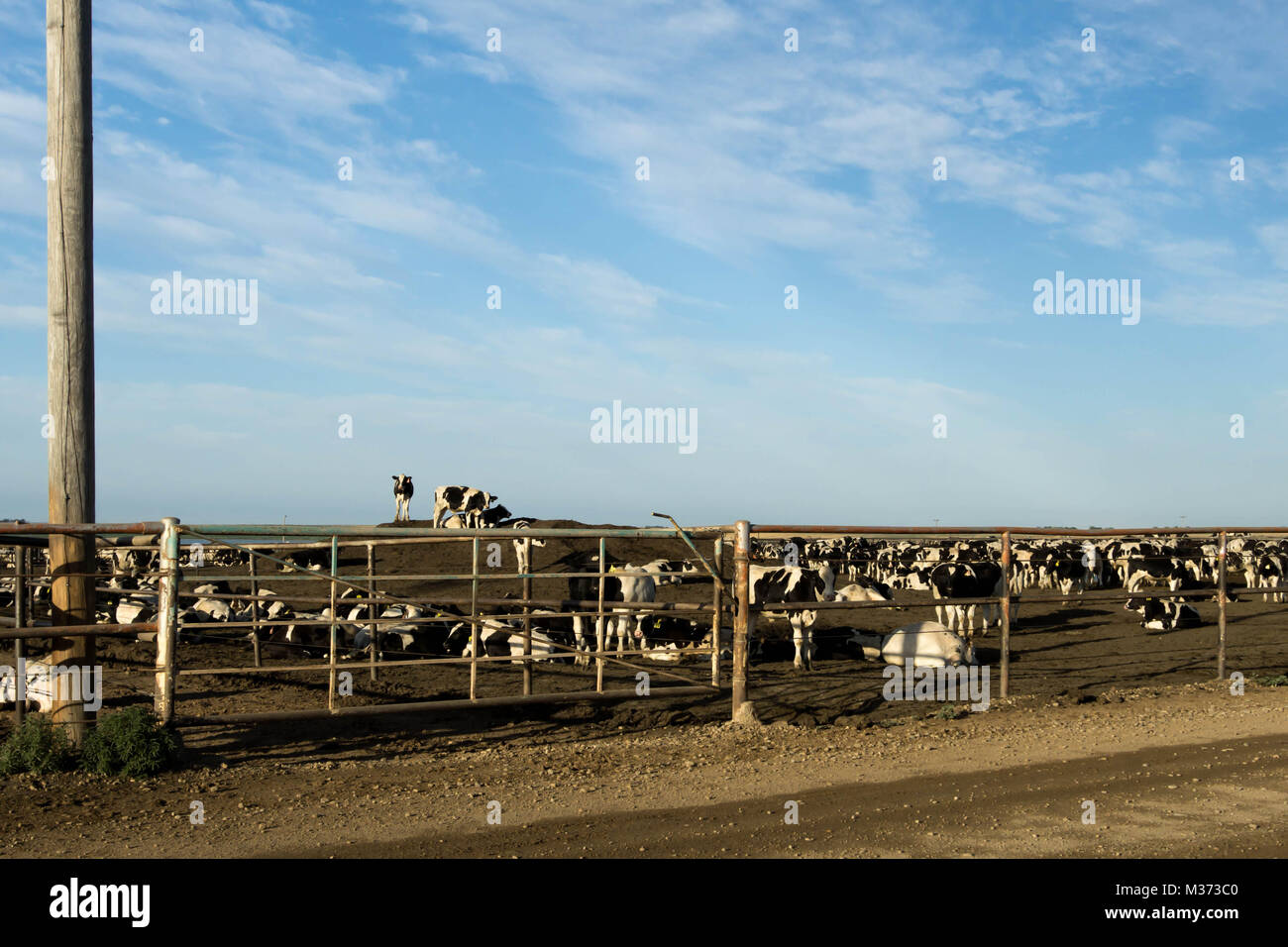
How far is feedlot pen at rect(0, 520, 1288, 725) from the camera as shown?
873cm

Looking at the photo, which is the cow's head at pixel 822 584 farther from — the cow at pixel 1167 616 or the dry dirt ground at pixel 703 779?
the cow at pixel 1167 616

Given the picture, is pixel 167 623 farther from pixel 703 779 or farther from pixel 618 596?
pixel 618 596

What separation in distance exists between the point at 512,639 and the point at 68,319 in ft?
21.9

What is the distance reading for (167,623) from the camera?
782 cm

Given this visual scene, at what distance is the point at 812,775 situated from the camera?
7512mm

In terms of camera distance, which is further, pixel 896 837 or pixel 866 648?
pixel 866 648

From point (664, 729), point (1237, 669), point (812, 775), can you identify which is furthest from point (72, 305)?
point (1237, 669)

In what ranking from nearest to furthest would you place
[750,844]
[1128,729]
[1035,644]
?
[750,844]
[1128,729]
[1035,644]

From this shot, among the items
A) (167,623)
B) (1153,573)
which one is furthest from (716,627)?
(1153,573)

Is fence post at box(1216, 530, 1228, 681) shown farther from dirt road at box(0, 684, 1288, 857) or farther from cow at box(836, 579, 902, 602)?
cow at box(836, 579, 902, 602)

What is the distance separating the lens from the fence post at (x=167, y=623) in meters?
7.73

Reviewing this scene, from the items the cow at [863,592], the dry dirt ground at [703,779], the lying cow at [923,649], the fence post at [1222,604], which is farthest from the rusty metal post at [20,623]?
the fence post at [1222,604]
